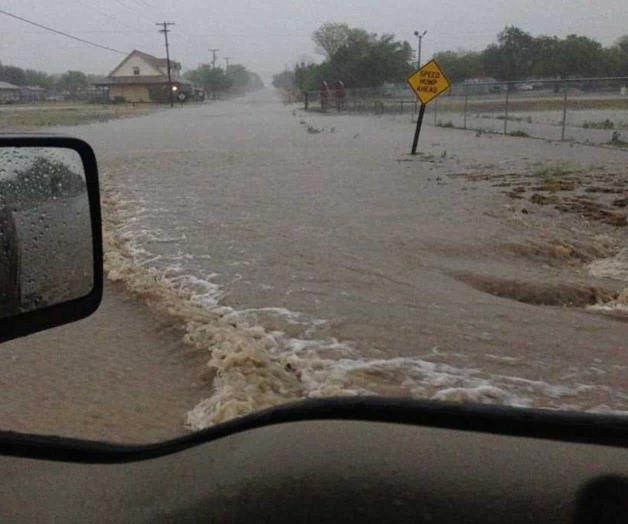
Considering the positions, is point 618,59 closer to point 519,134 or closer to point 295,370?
point 519,134

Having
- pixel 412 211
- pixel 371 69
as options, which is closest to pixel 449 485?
pixel 412 211

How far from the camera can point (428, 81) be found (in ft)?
64.7

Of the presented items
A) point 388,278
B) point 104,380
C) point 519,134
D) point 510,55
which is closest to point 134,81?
point 510,55

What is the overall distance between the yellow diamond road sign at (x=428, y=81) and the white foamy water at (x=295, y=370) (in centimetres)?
1466

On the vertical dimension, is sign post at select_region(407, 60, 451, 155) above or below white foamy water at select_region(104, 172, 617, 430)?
above

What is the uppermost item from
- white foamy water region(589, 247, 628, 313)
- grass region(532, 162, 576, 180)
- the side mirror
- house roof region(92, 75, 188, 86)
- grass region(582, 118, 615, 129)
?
house roof region(92, 75, 188, 86)

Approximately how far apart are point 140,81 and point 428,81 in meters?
100

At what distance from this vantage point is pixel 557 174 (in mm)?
14922

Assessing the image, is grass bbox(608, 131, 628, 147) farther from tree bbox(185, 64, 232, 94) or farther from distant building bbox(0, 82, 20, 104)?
tree bbox(185, 64, 232, 94)

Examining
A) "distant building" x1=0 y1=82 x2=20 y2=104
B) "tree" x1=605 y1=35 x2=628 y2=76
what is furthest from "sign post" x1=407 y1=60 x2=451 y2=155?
"distant building" x1=0 y1=82 x2=20 y2=104

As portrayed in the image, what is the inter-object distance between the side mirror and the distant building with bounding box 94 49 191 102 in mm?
98404

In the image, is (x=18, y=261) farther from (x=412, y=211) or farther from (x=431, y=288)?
(x=412, y=211)

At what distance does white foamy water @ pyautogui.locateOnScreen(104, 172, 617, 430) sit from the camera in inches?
164

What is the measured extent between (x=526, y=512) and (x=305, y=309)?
15.3 ft
